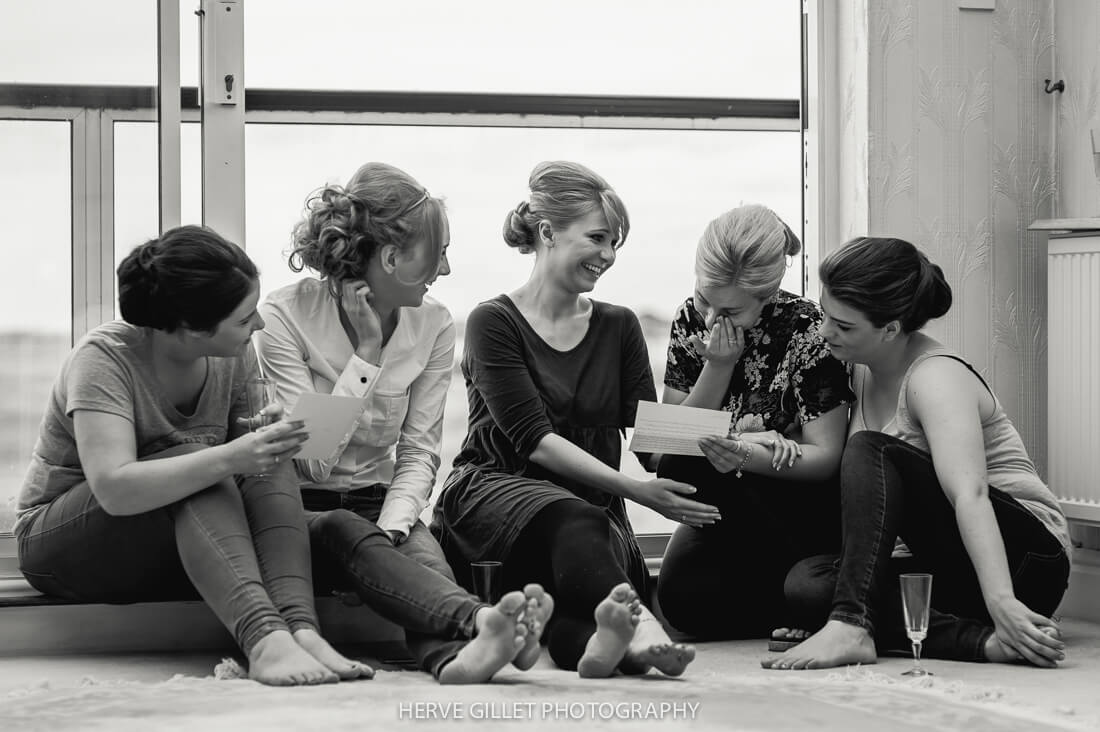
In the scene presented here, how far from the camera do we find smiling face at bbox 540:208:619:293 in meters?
2.39

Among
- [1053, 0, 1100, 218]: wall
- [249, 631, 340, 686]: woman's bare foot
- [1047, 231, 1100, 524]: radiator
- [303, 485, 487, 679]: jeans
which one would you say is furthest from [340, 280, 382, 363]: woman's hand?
[1053, 0, 1100, 218]: wall

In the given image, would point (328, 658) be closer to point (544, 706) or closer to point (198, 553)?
point (198, 553)

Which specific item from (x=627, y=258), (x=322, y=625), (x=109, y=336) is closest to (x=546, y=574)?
(x=322, y=625)

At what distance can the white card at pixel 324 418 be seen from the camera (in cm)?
200

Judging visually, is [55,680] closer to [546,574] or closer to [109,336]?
[109,336]

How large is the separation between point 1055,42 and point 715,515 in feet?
4.79

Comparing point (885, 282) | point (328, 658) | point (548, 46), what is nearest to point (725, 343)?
point (885, 282)

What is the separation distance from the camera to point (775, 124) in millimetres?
3217

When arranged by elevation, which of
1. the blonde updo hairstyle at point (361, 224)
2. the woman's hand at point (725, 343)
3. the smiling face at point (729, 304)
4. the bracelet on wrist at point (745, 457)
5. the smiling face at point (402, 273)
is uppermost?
the blonde updo hairstyle at point (361, 224)

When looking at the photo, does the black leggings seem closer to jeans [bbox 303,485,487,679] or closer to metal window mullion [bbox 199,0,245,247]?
jeans [bbox 303,485,487,679]

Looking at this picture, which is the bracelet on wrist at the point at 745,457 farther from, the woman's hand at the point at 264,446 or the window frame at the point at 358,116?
the woman's hand at the point at 264,446

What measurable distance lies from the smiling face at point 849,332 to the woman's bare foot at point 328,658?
103 centimetres

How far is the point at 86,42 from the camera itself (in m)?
2.54

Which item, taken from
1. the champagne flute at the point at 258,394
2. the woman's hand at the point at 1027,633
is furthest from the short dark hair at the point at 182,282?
the woman's hand at the point at 1027,633
